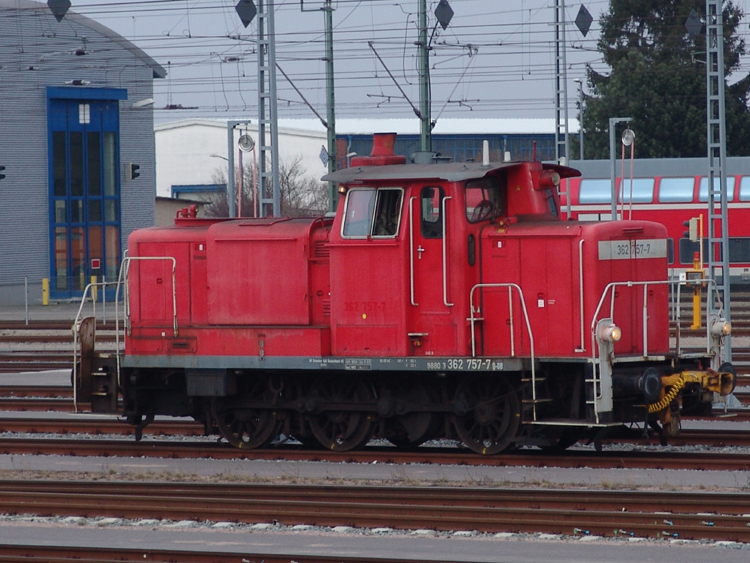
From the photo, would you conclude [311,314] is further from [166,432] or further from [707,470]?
[707,470]

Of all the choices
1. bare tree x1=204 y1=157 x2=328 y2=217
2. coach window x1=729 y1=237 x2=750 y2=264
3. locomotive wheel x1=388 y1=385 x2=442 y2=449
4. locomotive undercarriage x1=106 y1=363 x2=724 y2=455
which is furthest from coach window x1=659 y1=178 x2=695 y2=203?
locomotive wheel x1=388 y1=385 x2=442 y2=449

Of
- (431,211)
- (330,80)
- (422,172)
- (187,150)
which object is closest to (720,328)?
(431,211)

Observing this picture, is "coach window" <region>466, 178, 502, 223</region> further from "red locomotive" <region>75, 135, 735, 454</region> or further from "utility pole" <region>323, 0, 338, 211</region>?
"utility pole" <region>323, 0, 338, 211</region>

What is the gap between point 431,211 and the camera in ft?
38.4

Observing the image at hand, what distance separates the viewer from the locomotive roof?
1148 cm

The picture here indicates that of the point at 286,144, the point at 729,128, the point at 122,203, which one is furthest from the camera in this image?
the point at 286,144

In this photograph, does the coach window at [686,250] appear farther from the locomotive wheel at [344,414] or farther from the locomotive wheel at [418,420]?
the locomotive wheel at [344,414]

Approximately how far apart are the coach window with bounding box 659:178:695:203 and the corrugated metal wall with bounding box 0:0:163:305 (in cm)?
2091

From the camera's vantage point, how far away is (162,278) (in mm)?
13211

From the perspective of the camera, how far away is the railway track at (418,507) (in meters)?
8.67

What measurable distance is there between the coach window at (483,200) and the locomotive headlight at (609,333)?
1808mm

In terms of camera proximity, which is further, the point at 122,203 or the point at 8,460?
the point at 122,203

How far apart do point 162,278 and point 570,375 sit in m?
5.08

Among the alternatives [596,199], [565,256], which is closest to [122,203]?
[596,199]
